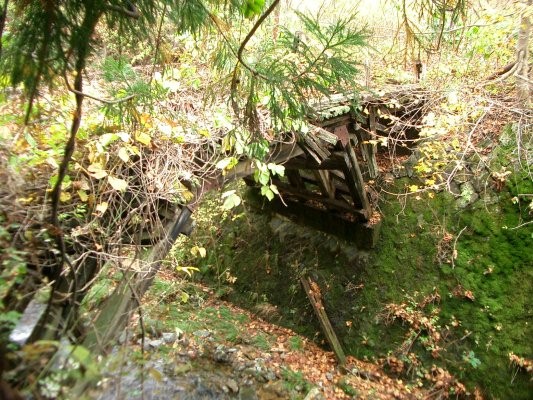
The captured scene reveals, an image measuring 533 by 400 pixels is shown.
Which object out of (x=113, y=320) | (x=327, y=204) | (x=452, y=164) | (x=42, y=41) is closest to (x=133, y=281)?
(x=113, y=320)

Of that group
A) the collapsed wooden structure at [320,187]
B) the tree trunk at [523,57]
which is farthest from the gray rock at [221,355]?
the tree trunk at [523,57]

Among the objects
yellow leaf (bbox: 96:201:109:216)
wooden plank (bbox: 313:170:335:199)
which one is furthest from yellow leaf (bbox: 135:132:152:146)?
wooden plank (bbox: 313:170:335:199)

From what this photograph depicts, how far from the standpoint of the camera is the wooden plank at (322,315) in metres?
6.15

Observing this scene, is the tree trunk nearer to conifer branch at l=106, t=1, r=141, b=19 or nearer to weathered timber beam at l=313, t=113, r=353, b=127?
weathered timber beam at l=313, t=113, r=353, b=127

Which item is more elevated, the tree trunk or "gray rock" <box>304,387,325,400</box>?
the tree trunk

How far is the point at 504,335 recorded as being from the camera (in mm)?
5234

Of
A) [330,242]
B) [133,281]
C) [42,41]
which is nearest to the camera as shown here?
[42,41]

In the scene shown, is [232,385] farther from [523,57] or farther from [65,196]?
[523,57]

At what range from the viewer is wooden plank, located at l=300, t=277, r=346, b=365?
20.2 feet

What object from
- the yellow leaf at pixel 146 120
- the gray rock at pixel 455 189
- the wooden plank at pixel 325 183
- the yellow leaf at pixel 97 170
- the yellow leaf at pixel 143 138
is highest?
the gray rock at pixel 455 189

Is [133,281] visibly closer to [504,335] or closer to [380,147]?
[504,335]

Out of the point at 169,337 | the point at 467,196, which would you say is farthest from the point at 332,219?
the point at 169,337

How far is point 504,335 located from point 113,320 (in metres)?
5.58

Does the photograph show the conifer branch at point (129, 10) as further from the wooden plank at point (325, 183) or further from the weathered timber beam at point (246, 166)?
the wooden plank at point (325, 183)
